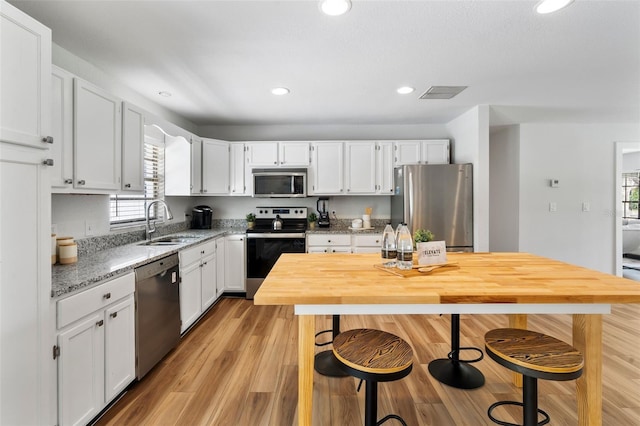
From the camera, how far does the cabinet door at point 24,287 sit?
128cm

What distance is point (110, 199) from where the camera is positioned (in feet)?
9.27

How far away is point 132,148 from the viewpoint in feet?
8.40

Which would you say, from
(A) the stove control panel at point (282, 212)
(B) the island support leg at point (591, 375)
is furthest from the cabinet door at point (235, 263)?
(B) the island support leg at point (591, 375)

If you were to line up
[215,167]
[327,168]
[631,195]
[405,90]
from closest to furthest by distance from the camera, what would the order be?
[405,90]
[215,167]
[327,168]
[631,195]

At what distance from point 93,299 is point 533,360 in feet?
7.18

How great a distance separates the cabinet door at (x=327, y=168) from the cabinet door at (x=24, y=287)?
10.3ft

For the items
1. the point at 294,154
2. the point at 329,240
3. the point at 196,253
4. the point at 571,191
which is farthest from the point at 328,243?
the point at 571,191

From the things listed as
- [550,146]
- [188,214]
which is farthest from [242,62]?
[550,146]

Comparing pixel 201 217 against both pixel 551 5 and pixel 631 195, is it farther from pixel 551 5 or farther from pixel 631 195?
pixel 631 195

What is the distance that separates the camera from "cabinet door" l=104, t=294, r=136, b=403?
6.00ft

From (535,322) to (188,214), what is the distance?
4469mm

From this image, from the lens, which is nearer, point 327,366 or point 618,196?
point 327,366

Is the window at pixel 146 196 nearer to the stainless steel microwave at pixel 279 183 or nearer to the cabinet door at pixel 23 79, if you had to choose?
the stainless steel microwave at pixel 279 183

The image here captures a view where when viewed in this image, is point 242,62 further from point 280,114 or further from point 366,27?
point 280,114
